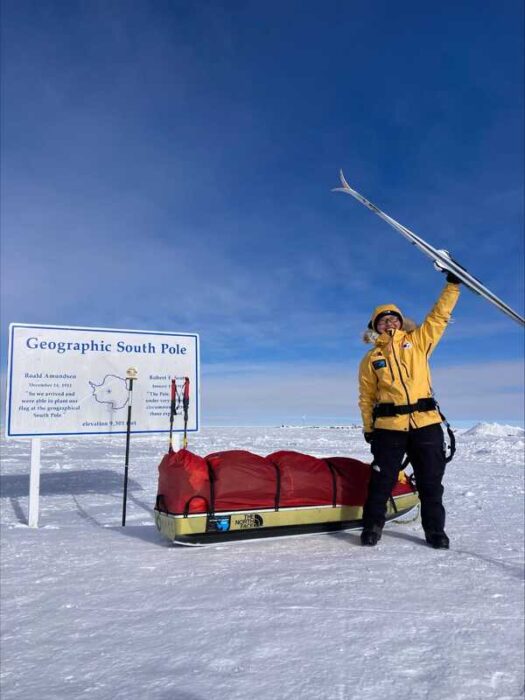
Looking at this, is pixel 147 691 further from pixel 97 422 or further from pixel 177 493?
pixel 97 422

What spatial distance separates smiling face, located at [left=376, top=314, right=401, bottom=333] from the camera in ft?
15.9

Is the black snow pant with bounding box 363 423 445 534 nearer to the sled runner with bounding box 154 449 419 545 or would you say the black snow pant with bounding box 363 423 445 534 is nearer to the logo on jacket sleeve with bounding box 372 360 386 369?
the sled runner with bounding box 154 449 419 545

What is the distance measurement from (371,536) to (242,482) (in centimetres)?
123

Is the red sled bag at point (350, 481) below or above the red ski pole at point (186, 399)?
below

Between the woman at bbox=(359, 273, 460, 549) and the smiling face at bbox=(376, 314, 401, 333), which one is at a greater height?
the smiling face at bbox=(376, 314, 401, 333)

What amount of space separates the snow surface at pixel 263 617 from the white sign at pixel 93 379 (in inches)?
67.4

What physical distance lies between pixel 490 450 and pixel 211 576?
1817 cm

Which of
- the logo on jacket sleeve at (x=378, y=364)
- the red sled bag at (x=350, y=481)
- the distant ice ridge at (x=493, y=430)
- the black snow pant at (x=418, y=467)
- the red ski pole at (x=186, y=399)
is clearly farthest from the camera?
the distant ice ridge at (x=493, y=430)

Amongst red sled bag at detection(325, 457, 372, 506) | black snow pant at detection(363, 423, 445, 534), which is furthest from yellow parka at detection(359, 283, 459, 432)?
red sled bag at detection(325, 457, 372, 506)

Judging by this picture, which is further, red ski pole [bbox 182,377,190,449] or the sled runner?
red ski pole [bbox 182,377,190,449]

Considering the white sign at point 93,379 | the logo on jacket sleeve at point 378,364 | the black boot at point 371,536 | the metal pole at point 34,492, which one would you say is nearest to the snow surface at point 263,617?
the black boot at point 371,536

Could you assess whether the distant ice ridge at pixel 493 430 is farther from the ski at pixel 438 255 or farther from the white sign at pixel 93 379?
the ski at pixel 438 255

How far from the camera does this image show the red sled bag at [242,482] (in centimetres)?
445

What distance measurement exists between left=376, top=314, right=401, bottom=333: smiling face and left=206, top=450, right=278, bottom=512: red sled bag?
168cm
